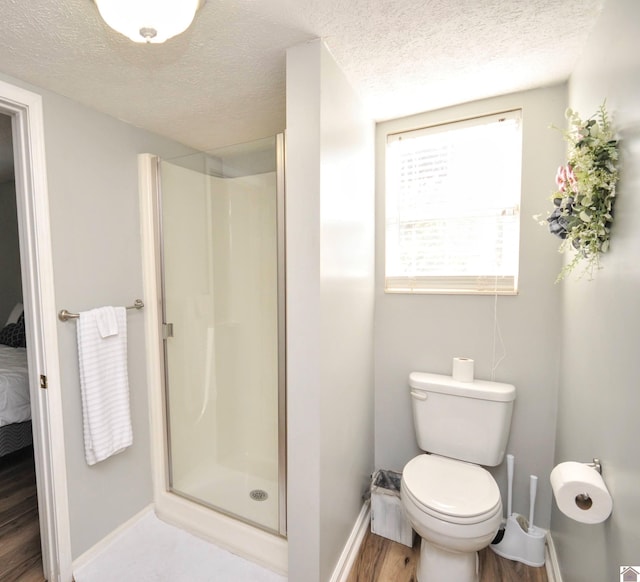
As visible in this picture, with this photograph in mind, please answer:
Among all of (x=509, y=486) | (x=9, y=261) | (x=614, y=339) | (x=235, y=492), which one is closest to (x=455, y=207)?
(x=614, y=339)

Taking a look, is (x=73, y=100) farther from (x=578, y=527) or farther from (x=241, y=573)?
(x=578, y=527)

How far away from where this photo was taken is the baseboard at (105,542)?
5.13ft

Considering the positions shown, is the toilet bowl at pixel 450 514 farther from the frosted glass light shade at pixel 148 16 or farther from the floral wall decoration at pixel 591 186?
the frosted glass light shade at pixel 148 16

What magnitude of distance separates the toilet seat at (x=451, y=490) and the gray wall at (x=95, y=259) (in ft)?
4.96

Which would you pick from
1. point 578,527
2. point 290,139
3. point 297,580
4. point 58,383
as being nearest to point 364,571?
point 297,580

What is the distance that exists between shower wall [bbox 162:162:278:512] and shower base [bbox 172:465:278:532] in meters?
0.02

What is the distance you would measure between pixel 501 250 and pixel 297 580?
179cm

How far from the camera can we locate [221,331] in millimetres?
2027

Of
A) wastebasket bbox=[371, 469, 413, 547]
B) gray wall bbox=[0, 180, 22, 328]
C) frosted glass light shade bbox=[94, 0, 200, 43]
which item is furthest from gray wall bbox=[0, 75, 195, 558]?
gray wall bbox=[0, 180, 22, 328]

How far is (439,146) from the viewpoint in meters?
1.78

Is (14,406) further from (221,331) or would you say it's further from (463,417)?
(463,417)

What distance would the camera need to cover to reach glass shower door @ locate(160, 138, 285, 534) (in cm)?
186

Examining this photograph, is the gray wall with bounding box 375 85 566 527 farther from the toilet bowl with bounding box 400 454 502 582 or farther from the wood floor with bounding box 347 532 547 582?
the toilet bowl with bounding box 400 454 502 582

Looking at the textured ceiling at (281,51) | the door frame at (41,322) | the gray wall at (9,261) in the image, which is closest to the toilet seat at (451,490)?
the door frame at (41,322)
